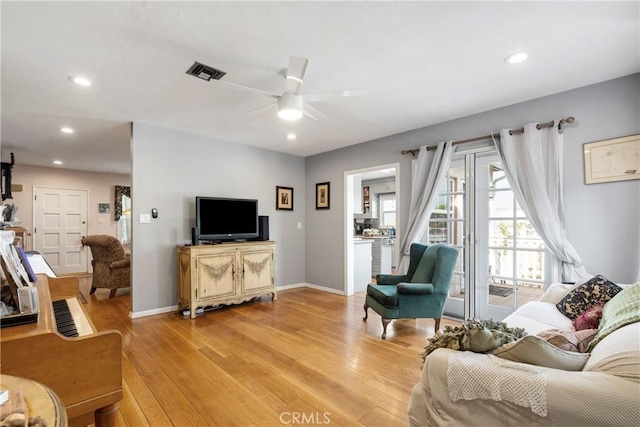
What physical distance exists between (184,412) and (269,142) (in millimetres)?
3728

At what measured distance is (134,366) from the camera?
8.00 feet

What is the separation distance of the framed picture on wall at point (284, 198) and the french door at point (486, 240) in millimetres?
2657

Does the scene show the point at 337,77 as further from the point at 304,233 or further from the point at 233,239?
the point at 304,233

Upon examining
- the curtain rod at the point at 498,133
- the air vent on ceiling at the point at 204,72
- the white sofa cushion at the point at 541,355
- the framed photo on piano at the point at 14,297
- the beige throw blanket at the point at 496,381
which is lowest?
the beige throw blanket at the point at 496,381

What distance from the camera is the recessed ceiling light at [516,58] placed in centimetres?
222

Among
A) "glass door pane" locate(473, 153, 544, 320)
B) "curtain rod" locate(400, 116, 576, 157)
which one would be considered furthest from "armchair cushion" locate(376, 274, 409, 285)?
"curtain rod" locate(400, 116, 576, 157)

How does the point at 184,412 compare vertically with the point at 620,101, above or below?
below

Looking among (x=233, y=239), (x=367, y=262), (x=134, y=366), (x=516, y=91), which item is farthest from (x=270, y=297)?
(x=516, y=91)

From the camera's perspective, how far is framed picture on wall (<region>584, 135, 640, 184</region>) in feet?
8.21

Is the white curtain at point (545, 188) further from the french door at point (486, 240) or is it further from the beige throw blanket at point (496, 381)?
the beige throw blanket at point (496, 381)

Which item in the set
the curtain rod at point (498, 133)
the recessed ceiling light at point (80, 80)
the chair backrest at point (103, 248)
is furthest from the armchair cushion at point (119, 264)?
the curtain rod at point (498, 133)

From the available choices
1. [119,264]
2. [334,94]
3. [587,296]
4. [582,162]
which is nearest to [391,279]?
[587,296]

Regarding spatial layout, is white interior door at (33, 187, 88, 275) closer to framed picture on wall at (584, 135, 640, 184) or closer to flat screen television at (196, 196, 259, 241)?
flat screen television at (196, 196, 259, 241)

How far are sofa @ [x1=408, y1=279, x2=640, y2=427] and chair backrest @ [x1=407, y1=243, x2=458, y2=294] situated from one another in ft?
5.74
